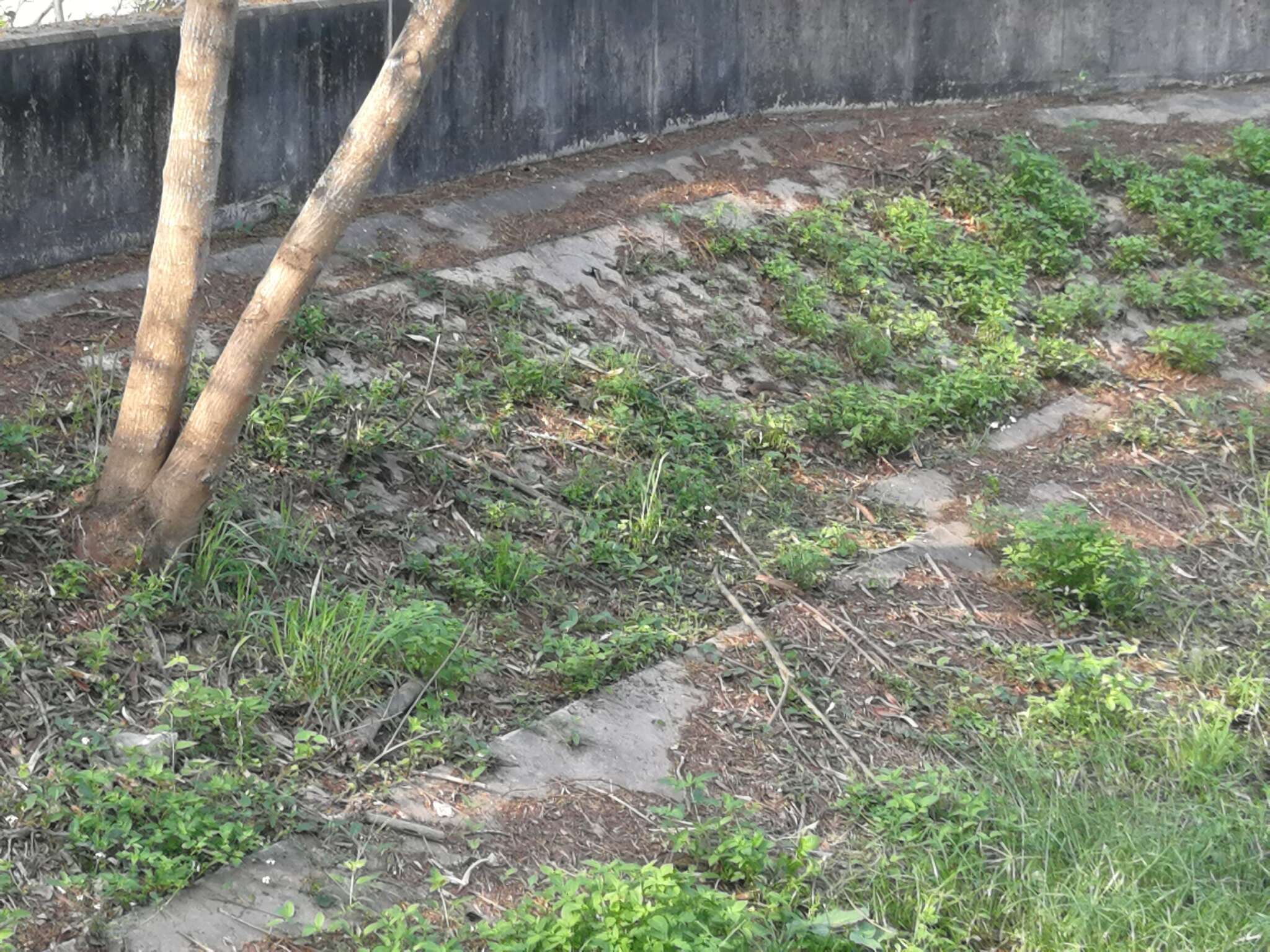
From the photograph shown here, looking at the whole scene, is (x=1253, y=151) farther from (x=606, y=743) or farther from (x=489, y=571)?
(x=606, y=743)

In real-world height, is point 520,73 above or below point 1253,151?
above

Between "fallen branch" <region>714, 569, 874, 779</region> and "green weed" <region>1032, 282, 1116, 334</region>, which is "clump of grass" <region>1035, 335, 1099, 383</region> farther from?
"fallen branch" <region>714, 569, 874, 779</region>

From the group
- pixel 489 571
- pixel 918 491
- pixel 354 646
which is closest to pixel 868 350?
pixel 918 491

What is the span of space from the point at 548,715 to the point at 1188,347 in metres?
5.87

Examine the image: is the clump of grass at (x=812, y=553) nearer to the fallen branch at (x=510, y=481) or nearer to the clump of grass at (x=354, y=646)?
the fallen branch at (x=510, y=481)

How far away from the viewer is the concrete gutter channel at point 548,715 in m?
4.05

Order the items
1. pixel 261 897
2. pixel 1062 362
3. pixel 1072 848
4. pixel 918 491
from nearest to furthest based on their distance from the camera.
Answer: pixel 261 897 < pixel 1072 848 < pixel 918 491 < pixel 1062 362

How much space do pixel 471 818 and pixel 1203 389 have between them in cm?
641

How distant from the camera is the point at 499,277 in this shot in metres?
8.14

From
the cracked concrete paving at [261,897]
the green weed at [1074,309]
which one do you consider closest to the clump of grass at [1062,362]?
the green weed at [1074,309]

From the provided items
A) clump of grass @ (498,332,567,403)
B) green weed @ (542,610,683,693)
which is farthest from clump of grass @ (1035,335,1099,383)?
green weed @ (542,610,683,693)

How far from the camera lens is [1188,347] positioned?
9164mm

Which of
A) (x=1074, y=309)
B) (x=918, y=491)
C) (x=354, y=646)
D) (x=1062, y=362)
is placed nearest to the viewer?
(x=354, y=646)

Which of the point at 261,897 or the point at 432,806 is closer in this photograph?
the point at 261,897
